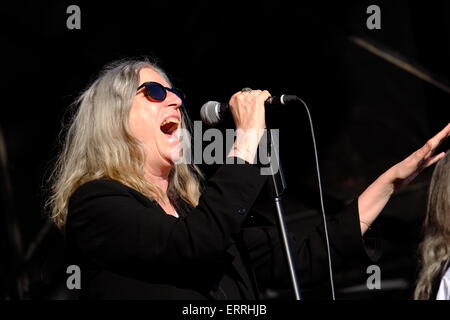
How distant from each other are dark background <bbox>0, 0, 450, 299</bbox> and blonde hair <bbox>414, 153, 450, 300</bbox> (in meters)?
1.08

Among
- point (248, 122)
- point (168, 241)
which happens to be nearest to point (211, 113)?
point (248, 122)

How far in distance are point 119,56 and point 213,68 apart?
56 centimetres

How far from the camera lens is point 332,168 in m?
4.10

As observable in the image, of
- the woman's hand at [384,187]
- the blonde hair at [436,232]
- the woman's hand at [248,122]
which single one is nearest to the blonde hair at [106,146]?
the woman's hand at [248,122]

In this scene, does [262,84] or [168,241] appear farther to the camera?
[262,84]

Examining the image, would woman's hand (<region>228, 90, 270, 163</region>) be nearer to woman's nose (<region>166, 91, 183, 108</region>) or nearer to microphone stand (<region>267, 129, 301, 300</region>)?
microphone stand (<region>267, 129, 301, 300</region>)

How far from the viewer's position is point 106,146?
226 centimetres

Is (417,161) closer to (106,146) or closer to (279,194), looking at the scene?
(279,194)

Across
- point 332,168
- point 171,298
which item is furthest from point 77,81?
point 171,298

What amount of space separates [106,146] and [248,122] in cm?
57

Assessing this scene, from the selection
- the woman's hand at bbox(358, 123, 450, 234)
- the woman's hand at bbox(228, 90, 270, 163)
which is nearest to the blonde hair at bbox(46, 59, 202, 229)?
the woman's hand at bbox(228, 90, 270, 163)

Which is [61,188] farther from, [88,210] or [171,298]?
[171,298]

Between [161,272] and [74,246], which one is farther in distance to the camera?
[74,246]

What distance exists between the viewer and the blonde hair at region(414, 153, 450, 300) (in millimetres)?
2670
